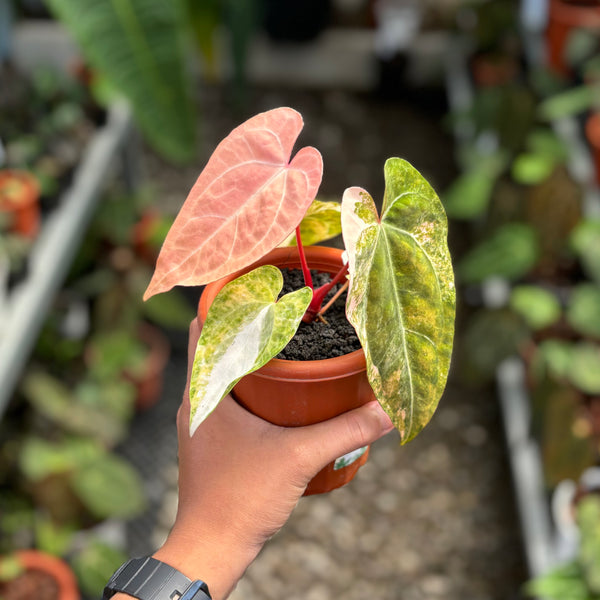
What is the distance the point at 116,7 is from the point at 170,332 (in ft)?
3.69

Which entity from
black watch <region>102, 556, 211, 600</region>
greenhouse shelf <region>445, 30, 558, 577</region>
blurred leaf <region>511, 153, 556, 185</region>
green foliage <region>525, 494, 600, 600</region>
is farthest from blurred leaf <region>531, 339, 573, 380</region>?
black watch <region>102, 556, 211, 600</region>

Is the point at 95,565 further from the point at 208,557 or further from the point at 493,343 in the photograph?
the point at 493,343

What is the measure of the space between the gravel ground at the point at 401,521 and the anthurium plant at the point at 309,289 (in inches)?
51.4

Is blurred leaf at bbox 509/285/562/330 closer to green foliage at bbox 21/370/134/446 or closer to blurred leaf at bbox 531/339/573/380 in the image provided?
blurred leaf at bbox 531/339/573/380

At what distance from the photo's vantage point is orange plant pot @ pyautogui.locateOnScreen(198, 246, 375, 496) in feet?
2.23

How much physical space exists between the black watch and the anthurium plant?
180mm

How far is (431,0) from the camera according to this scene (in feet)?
12.6

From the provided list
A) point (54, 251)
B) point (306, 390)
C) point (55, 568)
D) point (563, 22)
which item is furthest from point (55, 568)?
point (563, 22)

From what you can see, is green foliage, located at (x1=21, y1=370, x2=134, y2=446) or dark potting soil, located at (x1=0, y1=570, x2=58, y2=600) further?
green foliage, located at (x1=21, y1=370, x2=134, y2=446)

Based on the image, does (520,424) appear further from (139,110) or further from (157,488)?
(139,110)

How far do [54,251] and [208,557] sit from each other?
Answer: 1.16 metres

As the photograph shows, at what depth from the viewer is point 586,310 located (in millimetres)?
1729

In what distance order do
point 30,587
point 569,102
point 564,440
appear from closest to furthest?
point 30,587
point 564,440
point 569,102

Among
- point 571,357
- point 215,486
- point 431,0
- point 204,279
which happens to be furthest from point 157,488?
point 431,0
